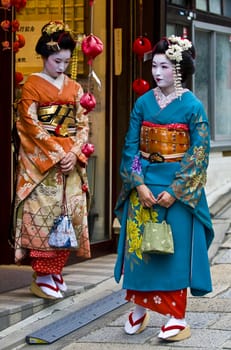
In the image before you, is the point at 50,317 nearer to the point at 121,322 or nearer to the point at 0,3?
the point at 121,322

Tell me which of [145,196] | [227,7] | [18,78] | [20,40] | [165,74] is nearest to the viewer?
[145,196]

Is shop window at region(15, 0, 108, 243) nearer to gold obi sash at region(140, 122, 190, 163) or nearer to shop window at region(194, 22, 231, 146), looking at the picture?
gold obi sash at region(140, 122, 190, 163)

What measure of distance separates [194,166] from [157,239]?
55 cm

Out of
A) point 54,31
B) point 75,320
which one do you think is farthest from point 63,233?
point 54,31

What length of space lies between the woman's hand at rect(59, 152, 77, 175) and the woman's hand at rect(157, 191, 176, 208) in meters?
1.08

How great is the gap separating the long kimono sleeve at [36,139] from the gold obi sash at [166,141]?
3.14 feet

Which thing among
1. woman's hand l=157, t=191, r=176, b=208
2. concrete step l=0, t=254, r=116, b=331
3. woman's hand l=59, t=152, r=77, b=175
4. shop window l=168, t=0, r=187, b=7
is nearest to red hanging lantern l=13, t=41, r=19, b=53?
woman's hand l=59, t=152, r=77, b=175

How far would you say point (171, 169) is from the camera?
6.04 metres

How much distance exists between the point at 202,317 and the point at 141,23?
12.7ft

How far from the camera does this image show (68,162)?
682 centimetres

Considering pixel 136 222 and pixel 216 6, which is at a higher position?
pixel 216 6

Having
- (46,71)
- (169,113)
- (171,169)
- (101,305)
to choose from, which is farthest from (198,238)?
(46,71)

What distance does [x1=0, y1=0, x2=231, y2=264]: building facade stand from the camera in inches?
319

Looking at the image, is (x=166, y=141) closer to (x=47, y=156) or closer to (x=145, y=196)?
(x=145, y=196)
